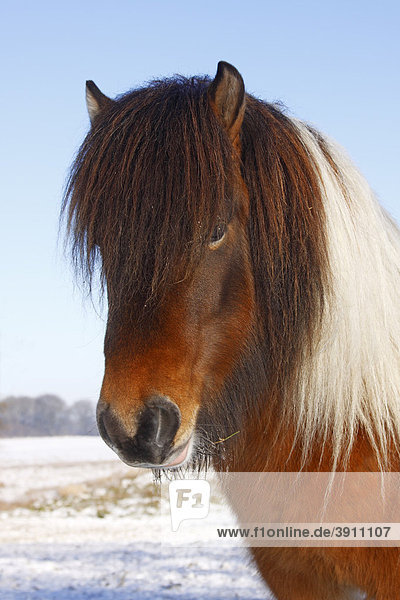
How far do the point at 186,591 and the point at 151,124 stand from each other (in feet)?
18.5

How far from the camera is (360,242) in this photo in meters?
2.39

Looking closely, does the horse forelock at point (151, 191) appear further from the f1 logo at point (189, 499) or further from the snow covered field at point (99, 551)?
the snow covered field at point (99, 551)

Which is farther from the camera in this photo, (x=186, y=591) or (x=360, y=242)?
(x=186, y=591)

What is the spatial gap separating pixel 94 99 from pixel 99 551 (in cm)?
713

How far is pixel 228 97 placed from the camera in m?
2.26

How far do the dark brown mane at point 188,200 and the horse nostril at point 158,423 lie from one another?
1.25 feet

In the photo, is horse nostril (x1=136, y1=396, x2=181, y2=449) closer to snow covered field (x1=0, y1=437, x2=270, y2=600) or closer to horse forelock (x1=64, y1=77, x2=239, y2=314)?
Result: horse forelock (x1=64, y1=77, x2=239, y2=314)

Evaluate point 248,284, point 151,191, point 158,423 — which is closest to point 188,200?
point 151,191

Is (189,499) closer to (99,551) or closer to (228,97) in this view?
(228,97)

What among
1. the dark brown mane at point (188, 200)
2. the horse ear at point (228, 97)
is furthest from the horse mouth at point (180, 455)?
the horse ear at point (228, 97)

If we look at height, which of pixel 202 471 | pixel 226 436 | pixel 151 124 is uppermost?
pixel 151 124

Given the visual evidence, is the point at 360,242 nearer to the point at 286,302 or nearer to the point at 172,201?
the point at 286,302

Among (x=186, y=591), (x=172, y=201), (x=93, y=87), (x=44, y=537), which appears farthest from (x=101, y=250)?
(x=44, y=537)

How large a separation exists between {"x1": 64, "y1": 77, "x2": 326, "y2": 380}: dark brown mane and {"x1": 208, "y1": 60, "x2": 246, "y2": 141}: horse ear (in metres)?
0.05
